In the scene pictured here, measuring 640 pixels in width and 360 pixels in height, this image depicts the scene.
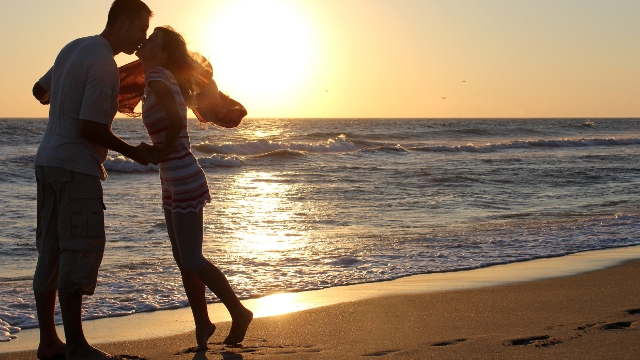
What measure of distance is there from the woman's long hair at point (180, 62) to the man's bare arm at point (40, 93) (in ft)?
1.93

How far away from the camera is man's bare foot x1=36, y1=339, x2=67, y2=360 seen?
11.3 feet

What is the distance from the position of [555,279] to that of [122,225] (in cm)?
528

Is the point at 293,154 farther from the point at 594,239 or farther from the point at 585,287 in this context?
the point at 585,287

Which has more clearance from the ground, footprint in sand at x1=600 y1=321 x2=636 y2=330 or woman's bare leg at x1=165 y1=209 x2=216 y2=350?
woman's bare leg at x1=165 y1=209 x2=216 y2=350

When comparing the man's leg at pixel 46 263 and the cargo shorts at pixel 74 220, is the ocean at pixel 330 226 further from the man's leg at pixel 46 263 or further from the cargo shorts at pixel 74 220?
the cargo shorts at pixel 74 220

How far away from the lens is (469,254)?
699 cm

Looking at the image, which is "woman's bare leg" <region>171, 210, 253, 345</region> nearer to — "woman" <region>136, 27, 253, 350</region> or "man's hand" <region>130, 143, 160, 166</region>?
"woman" <region>136, 27, 253, 350</region>

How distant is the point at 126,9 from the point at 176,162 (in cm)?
73

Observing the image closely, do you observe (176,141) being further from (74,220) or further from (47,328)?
(47,328)

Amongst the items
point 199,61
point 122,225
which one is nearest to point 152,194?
point 122,225

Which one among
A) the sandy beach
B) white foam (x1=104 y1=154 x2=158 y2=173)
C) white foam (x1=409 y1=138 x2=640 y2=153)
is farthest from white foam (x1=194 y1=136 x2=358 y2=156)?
the sandy beach

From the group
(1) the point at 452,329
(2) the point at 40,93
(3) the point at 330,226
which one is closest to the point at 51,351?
(2) the point at 40,93

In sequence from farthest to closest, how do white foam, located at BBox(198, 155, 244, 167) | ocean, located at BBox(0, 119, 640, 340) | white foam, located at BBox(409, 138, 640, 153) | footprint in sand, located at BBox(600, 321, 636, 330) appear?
white foam, located at BBox(409, 138, 640, 153), white foam, located at BBox(198, 155, 244, 167), ocean, located at BBox(0, 119, 640, 340), footprint in sand, located at BBox(600, 321, 636, 330)

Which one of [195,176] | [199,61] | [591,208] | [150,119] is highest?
[199,61]
